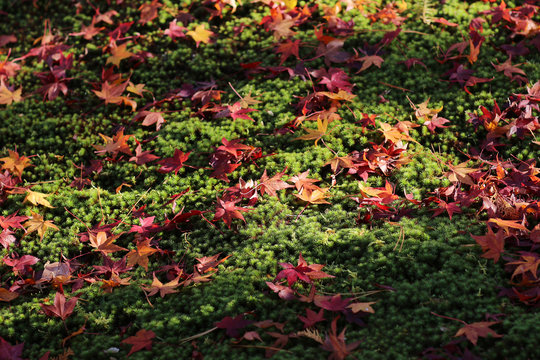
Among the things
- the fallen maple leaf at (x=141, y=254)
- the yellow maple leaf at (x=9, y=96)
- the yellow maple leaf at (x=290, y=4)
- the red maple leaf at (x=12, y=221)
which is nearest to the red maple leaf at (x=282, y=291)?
the fallen maple leaf at (x=141, y=254)

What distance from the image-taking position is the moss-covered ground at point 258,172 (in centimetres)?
230

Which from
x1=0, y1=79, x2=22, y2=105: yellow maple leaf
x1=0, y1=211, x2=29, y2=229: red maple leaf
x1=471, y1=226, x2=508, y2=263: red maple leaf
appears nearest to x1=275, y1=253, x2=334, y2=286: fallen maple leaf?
x1=471, y1=226, x2=508, y2=263: red maple leaf

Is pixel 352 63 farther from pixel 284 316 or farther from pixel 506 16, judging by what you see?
pixel 284 316

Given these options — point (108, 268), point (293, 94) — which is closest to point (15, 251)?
point (108, 268)

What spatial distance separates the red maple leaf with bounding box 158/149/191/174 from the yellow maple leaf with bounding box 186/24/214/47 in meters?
1.31

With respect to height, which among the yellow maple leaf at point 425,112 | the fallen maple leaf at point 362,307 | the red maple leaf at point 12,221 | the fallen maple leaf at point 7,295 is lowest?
the fallen maple leaf at point 7,295

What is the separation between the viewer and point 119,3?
442 cm

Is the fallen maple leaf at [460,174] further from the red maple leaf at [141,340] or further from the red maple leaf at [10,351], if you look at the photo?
the red maple leaf at [10,351]

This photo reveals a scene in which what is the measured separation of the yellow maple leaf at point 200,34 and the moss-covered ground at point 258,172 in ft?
0.09

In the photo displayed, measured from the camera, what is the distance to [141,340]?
2262 mm

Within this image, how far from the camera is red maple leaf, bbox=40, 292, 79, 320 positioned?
2.45 metres

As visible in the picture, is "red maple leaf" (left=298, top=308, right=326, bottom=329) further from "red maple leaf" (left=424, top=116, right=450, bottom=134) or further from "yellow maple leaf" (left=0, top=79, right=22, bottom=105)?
"yellow maple leaf" (left=0, top=79, right=22, bottom=105)

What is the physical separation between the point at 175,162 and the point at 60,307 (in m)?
1.20

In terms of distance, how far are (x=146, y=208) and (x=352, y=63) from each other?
203 cm
